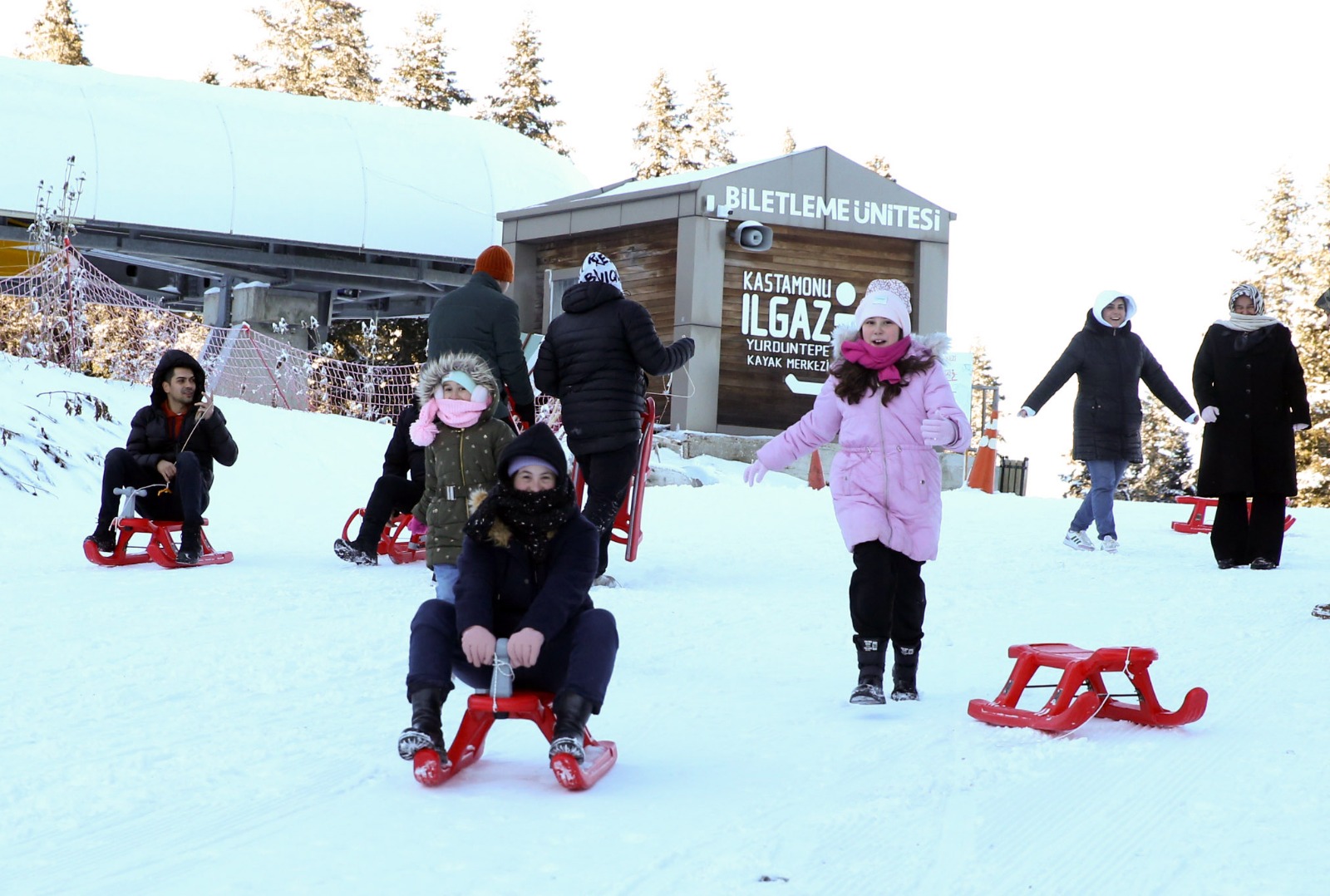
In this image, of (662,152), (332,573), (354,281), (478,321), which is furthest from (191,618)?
(662,152)

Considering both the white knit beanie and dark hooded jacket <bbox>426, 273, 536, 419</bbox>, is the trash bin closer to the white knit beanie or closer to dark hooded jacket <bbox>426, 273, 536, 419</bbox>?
dark hooded jacket <bbox>426, 273, 536, 419</bbox>

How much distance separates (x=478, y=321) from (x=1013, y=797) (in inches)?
169

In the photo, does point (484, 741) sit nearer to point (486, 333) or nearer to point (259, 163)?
point (486, 333)

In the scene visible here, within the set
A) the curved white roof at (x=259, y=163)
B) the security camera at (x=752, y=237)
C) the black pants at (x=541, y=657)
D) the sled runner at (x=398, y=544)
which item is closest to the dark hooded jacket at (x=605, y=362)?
the sled runner at (x=398, y=544)

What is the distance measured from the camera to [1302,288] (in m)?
38.8

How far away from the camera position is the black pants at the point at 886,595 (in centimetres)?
460

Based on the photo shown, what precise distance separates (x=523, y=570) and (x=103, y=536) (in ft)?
14.9

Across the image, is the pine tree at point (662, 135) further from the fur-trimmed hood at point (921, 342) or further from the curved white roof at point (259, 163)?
the fur-trimmed hood at point (921, 342)

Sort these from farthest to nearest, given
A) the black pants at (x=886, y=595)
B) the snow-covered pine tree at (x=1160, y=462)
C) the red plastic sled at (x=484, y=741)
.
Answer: the snow-covered pine tree at (x=1160, y=462) → the black pants at (x=886, y=595) → the red plastic sled at (x=484, y=741)

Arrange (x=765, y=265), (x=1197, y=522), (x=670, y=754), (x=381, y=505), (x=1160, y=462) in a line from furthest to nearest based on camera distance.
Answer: (x=1160, y=462)
(x=765, y=265)
(x=1197, y=522)
(x=381, y=505)
(x=670, y=754)

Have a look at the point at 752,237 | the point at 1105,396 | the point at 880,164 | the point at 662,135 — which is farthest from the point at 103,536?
the point at 880,164

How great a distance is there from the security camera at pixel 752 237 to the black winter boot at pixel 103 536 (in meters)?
11.5

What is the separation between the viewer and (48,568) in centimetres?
726

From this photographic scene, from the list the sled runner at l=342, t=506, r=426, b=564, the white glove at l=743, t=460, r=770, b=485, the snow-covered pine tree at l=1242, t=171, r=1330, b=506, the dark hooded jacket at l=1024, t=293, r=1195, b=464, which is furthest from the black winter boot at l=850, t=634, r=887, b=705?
the snow-covered pine tree at l=1242, t=171, r=1330, b=506
